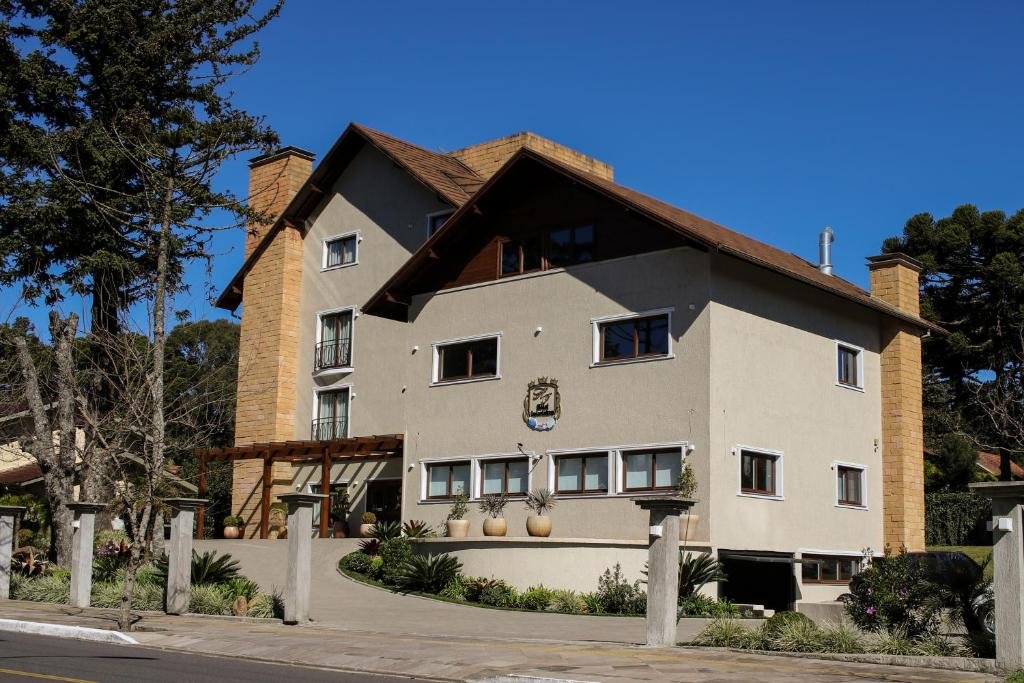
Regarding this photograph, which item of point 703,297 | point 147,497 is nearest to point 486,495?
point 703,297

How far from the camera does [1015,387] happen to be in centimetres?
4338

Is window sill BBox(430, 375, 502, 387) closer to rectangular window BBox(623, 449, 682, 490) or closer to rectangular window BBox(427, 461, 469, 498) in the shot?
rectangular window BBox(427, 461, 469, 498)

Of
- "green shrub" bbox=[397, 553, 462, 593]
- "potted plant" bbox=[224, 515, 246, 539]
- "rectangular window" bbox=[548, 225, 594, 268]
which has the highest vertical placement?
"rectangular window" bbox=[548, 225, 594, 268]

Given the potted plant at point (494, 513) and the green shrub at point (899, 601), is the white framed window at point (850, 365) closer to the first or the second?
the potted plant at point (494, 513)

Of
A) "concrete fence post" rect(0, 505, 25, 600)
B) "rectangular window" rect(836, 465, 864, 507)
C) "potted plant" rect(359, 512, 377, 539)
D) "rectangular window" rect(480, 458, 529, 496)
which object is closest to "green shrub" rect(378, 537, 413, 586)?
"potted plant" rect(359, 512, 377, 539)

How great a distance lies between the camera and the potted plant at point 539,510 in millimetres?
26797

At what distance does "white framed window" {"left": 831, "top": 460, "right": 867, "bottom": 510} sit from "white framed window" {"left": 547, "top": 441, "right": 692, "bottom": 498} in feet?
16.9

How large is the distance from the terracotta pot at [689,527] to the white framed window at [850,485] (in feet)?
17.4

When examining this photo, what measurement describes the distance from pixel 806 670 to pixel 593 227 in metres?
15.6

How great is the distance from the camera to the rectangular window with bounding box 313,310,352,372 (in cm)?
3839

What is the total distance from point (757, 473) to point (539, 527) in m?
4.94

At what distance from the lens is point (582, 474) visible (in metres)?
27.5

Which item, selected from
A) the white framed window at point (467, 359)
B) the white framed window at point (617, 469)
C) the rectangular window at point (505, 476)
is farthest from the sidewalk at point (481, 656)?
the white framed window at point (467, 359)

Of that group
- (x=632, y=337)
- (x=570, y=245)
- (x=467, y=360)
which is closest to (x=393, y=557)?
(x=467, y=360)
